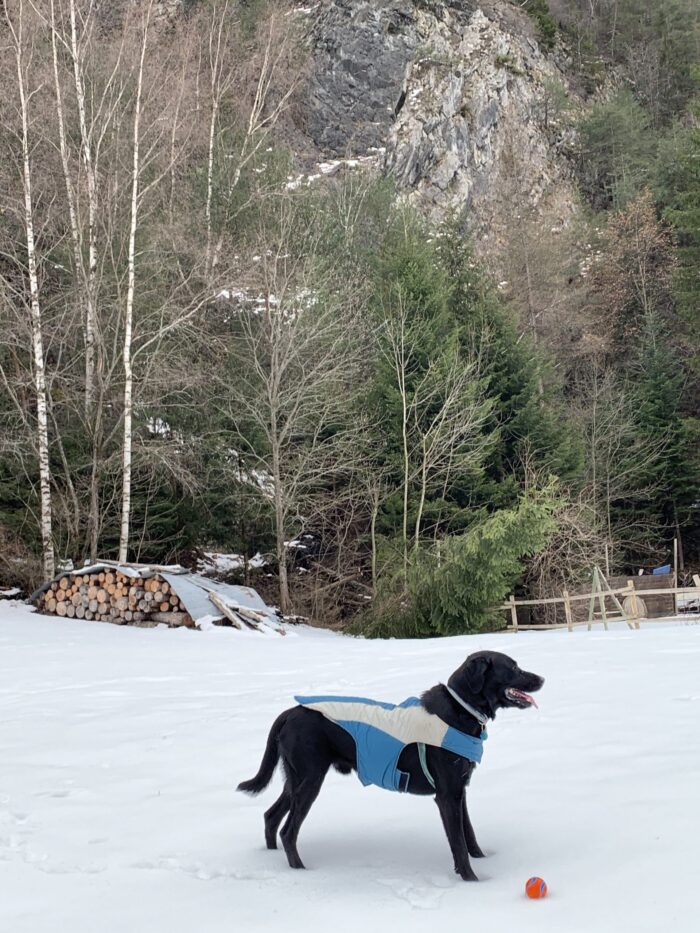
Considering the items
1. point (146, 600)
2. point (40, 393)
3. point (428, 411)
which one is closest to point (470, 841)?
point (146, 600)

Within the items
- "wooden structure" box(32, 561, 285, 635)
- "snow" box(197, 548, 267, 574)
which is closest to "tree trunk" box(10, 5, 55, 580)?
"wooden structure" box(32, 561, 285, 635)

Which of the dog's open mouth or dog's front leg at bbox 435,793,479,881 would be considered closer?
dog's front leg at bbox 435,793,479,881

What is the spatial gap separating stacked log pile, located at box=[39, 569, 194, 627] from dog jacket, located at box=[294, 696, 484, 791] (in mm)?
10397

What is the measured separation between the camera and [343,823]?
14.8 ft

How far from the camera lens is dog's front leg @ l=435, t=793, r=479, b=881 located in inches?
144

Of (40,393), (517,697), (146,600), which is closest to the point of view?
(517,697)

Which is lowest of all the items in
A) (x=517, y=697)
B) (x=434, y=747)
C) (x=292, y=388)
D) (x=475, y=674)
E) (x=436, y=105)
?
(x=434, y=747)

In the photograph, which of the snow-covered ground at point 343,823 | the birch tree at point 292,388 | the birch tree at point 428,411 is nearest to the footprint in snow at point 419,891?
the snow-covered ground at point 343,823

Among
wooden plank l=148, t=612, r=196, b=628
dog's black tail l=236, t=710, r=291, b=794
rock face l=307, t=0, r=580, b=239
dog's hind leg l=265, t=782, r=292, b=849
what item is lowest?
dog's hind leg l=265, t=782, r=292, b=849

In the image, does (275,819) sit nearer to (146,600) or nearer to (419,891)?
(419,891)

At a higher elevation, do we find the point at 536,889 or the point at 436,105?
the point at 436,105

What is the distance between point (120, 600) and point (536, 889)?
39.2 feet

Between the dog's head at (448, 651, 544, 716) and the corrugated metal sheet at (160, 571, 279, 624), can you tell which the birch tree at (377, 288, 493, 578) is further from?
the dog's head at (448, 651, 544, 716)

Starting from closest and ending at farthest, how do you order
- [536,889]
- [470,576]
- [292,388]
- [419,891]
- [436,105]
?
[536,889] → [419,891] → [470,576] → [292,388] → [436,105]
